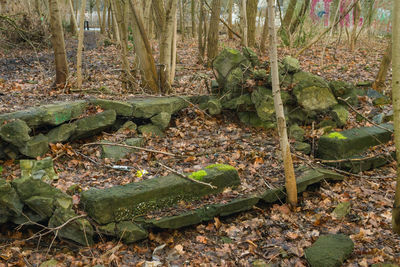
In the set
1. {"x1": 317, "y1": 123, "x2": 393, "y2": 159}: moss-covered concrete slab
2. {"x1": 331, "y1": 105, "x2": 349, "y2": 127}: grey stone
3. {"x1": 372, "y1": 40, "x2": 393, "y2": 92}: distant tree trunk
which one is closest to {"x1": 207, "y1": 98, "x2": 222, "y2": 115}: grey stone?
{"x1": 317, "y1": 123, "x2": 393, "y2": 159}: moss-covered concrete slab

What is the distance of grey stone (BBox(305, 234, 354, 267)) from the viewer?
348 centimetres

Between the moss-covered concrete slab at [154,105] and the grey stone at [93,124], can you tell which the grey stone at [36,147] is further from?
the moss-covered concrete slab at [154,105]

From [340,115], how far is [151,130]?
4.03 m

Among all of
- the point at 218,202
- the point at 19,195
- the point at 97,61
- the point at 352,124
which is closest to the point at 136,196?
the point at 218,202

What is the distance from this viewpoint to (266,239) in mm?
4234

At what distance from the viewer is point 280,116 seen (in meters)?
4.21

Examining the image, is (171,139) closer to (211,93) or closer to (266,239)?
(211,93)

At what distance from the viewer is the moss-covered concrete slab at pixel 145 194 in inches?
165

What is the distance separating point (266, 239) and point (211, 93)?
179 inches

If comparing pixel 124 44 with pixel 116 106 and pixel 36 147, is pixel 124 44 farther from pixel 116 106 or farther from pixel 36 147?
pixel 36 147

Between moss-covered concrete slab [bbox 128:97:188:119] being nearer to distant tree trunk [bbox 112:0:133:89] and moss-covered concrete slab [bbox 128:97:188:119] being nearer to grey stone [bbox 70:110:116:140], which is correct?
grey stone [bbox 70:110:116:140]

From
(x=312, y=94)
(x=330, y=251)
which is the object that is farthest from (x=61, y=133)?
(x=312, y=94)

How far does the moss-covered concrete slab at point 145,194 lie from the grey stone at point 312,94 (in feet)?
10.2

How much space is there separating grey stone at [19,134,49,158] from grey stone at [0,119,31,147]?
10 cm
